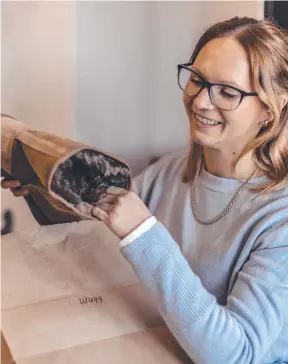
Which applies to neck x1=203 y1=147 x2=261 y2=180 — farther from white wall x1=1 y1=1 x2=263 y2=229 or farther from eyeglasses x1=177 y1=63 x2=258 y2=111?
white wall x1=1 y1=1 x2=263 y2=229

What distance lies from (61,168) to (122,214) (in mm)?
103

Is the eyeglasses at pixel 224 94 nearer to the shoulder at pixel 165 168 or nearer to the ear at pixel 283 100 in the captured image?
the ear at pixel 283 100

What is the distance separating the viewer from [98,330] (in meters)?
0.74

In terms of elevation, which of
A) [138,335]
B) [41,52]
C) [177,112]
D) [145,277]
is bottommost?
[138,335]

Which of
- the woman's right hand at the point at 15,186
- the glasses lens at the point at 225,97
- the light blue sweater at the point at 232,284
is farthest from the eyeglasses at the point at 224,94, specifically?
the woman's right hand at the point at 15,186

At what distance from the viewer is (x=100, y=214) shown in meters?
0.70

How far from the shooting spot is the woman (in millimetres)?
663

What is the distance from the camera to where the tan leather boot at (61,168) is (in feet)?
2.07

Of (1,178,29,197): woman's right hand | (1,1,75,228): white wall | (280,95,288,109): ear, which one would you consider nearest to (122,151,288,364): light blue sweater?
(280,95,288,109): ear

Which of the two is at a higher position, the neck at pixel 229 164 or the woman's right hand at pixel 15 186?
the neck at pixel 229 164

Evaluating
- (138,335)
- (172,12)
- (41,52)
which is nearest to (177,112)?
(172,12)

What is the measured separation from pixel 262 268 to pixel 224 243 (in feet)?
0.31

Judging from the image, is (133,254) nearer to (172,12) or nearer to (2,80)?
(2,80)

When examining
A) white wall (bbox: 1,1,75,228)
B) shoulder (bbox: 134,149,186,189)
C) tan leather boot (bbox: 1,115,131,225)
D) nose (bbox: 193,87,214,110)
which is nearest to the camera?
tan leather boot (bbox: 1,115,131,225)
